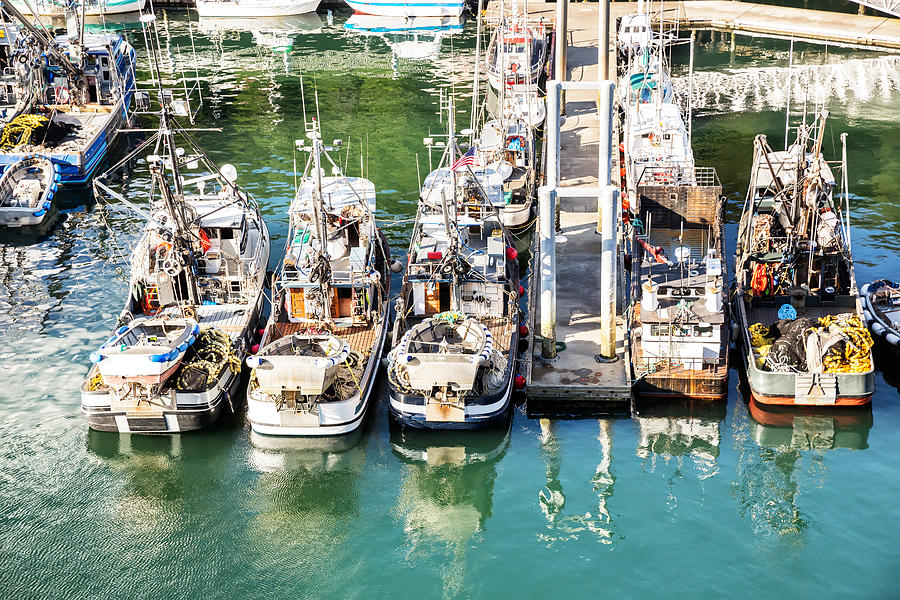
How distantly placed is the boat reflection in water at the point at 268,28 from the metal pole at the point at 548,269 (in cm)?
5045

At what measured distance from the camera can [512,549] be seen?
27.2 meters

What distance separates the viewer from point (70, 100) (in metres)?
58.9

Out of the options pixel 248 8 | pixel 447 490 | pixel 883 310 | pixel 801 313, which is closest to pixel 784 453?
pixel 801 313

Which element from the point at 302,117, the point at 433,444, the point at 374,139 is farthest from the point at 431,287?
the point at 302,117

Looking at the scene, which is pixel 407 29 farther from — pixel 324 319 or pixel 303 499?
pixel 303 499

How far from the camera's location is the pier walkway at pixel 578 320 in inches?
1246

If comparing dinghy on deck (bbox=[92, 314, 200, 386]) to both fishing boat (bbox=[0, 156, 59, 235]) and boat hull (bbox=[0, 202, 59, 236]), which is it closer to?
boat hull (bbox=[0, 202, 59, 236])

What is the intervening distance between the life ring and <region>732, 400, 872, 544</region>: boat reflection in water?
Result: 43628 mm

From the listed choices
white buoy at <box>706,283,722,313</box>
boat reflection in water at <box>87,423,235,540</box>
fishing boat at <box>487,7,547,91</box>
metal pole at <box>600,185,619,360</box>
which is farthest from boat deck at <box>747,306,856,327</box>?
fishing boat at <box>487,7,547,91</box>

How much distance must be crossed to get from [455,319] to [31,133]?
31.7 metres

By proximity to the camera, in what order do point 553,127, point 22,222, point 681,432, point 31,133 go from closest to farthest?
point 681,432
point 553,127
point 22,222
point 31,133

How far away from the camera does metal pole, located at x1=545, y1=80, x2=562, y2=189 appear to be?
3362 centimetres

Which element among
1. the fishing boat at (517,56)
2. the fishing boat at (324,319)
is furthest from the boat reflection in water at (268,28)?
the fishing boat at (324,319)

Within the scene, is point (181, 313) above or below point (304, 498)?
above
